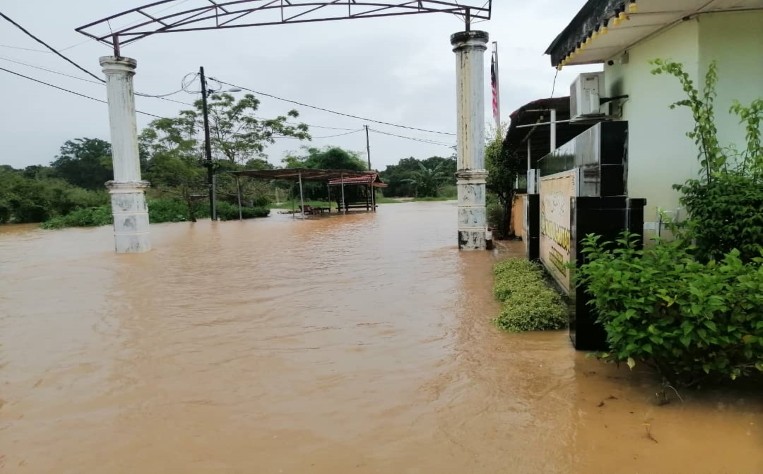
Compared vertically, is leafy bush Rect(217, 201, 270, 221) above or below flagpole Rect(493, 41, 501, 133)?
below

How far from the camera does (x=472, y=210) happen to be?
12.2 m

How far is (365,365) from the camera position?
4.76 m

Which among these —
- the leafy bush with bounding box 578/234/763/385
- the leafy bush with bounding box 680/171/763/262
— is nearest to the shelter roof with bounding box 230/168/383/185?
the leafy bush with bounding box 680/171/763/262

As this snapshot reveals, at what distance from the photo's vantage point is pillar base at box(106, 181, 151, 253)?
44.8 feet

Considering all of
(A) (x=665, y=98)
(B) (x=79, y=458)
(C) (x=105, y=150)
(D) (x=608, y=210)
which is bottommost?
(B) (x=79, y=458)

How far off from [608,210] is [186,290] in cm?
670

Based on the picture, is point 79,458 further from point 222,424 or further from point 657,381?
point 657,381

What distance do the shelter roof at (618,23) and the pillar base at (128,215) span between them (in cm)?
1087

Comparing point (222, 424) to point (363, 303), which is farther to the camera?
point (363, 303)

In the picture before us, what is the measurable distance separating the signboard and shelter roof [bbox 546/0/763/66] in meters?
1.48

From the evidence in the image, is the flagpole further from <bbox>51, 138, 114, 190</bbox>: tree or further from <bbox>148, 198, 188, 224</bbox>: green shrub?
<bbox>51, 138, 114, 190</bbox>: tree

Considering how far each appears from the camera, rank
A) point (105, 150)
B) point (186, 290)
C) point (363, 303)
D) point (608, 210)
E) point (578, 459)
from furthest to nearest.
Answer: point (105, 150), point (186, 290), point (363, 303), point (608, 210), point (578, 459)

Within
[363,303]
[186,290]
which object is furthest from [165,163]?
[363,303]

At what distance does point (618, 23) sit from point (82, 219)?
1040 inches
